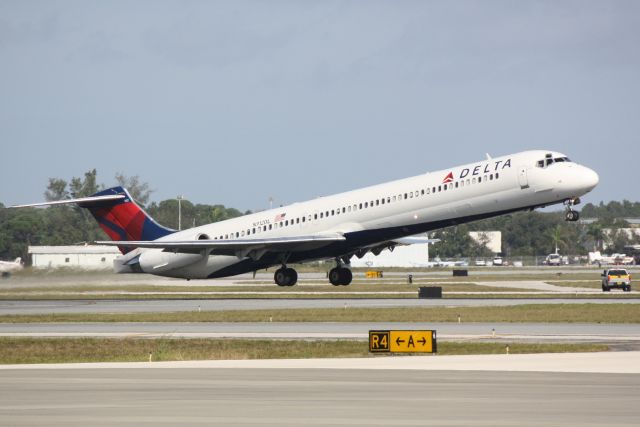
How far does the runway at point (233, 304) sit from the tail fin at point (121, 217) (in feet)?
16.6

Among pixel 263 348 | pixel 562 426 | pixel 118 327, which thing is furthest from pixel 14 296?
pixel 562 426

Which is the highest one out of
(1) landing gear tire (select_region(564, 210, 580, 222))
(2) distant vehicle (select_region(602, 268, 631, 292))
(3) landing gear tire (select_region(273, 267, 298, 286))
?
(1) landing gear tire (select_region(564, 210, 580, 222))

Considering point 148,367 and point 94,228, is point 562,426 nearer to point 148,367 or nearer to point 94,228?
point 148,367

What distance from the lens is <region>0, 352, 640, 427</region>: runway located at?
63.4ft

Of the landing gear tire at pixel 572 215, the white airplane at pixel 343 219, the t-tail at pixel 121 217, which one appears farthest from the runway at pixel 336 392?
the t-tail at pixel 121 217

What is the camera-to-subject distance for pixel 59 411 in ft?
66.6

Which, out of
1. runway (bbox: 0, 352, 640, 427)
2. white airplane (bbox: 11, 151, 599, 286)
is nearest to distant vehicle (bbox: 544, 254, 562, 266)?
white airplane (bbox: 11, 151, 599, 286)

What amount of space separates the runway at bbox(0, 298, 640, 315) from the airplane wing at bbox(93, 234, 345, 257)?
2.78 metres

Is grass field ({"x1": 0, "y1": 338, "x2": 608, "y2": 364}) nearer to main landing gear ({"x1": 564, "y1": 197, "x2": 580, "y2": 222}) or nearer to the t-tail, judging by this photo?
main landing gear ({"x1": 564, "y1": 197, "x2": 580, "y2": 222})

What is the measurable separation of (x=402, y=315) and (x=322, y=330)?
7.22m

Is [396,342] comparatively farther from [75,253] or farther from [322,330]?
[75,253]

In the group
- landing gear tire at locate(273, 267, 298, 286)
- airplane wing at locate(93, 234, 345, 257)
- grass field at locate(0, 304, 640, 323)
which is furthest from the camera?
landing gear tire at locate(273, 267, 298, 286)

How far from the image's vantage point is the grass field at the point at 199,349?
32000 millimetres

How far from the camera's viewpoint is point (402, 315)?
47.2 metres
